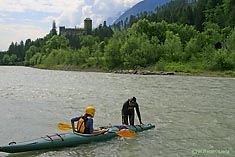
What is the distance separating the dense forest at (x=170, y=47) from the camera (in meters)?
75.9

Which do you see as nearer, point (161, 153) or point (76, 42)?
point (161, 153)

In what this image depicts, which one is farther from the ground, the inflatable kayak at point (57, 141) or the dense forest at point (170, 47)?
the dense forest at point (170, 47)

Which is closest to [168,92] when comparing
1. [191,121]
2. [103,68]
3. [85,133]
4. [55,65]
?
[191,121]

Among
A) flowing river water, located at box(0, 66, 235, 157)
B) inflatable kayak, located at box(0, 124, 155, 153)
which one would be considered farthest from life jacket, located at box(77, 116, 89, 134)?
flowing river water, located at box(0, 66, 235, 157)

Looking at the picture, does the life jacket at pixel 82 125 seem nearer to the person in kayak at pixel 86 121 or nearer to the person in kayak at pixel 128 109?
the person in kayak at pixel 86 121

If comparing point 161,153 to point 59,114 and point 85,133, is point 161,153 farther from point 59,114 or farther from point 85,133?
point 59,114

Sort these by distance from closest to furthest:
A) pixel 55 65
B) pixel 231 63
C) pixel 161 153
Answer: pixel 161 153
pixel 231 63
pixel 55 65

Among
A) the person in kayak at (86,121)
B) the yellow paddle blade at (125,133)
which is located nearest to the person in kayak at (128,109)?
the yellow paddle blade at (125,133)

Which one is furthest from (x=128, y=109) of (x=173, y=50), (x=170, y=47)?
(x=170, y=47)

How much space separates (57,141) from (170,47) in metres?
72.2

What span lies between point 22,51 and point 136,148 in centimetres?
17660

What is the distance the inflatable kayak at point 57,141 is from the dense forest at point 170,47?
53709mm

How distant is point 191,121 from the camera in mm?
21844

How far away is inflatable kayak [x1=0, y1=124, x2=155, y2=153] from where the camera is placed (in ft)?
45.0
